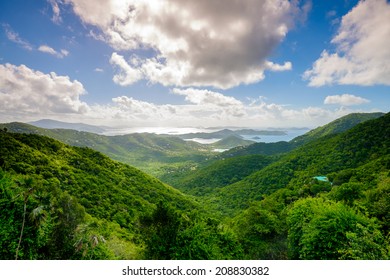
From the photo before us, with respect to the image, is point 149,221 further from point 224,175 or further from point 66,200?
point 224,175

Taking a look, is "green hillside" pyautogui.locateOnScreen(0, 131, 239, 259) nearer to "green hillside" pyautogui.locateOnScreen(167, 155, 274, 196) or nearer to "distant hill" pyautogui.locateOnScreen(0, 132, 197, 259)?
"distant hill" pyautogui.locateOnScreen(0, 132, 197, 259)

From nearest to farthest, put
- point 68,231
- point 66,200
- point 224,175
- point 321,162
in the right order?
point 68,231, point 66,200, point 321,162, point 224,175

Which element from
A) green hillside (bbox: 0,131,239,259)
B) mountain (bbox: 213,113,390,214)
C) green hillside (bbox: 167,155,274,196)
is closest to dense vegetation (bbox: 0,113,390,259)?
green hillside (bbox: 0,131,239,259)

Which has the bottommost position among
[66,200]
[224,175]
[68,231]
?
[224,175]

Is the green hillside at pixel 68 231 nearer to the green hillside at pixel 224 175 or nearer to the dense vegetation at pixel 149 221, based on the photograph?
the dense vegetation at pixel 149 221

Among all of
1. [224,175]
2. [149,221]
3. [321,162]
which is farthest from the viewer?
[224,175]

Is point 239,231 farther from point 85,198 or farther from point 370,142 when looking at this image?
point 370,142

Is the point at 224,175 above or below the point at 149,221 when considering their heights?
below

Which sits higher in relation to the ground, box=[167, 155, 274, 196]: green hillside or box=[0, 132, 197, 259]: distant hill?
box=[0, 132, 197, 259]: distant hill

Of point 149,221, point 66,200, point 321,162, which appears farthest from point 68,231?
point 321,162

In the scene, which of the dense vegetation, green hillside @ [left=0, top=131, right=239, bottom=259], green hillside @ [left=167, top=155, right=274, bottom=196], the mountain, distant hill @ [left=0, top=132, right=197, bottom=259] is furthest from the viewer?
green hillside @ [left=167, top=155, right=274, bottom=196]
